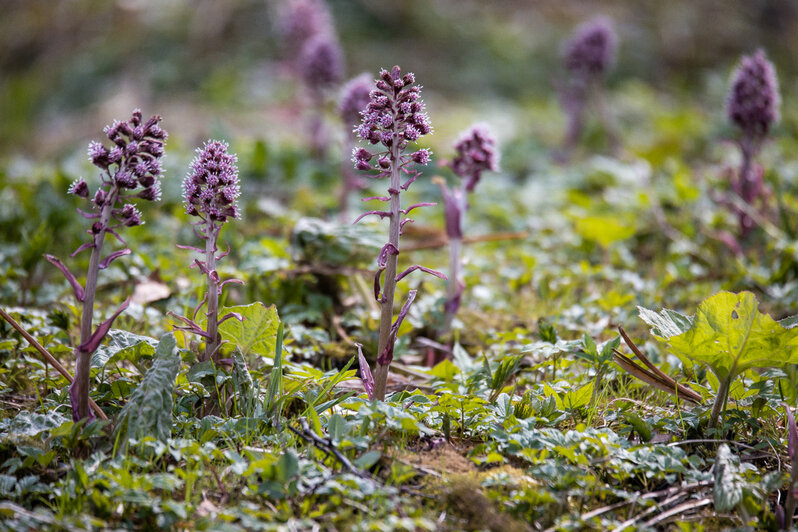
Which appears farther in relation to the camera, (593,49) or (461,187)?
(593,49)

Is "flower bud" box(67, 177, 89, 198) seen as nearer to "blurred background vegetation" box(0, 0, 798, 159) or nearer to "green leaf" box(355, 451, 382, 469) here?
"green leaf" box(355, 451, 382, 469)

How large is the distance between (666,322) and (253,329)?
5.27 ft

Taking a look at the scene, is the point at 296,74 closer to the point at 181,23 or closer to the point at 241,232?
the point at 241,232

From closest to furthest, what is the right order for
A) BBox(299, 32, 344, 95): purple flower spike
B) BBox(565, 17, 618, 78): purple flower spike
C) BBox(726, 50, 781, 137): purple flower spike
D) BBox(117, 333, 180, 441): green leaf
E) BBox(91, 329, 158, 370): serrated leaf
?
1. BBox(117, 333, 180, 441): green leaf
2. BBox(91, 329, 158, 370): serrated leaf
3. BBox(726, 50, 781, 137): purple flower spike
4. BBox(299, 32, 344, 95): purple flower spike
5. BBox(565, 17, 618, 78): purple flower spike

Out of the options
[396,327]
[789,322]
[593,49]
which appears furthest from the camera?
[593,49]

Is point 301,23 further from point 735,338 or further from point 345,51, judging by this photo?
point 735,338

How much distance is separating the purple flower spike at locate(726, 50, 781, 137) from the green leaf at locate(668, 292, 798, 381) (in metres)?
2.69

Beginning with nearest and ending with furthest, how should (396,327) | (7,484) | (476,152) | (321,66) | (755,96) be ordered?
(7,484) → (396,327) → (476,152) → (755,96) → (321,66)

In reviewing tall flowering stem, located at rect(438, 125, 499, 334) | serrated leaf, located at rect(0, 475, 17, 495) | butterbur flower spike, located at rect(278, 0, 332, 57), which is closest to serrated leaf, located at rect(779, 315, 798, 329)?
tall flowering stem, located at rect(438, 125, 499, 334)

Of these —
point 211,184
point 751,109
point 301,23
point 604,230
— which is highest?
point 301,23

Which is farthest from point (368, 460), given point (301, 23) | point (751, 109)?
point (301, 23)

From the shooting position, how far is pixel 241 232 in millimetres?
4840

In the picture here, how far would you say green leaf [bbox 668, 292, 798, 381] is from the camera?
2.35 m

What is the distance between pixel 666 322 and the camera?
2.56 metres
